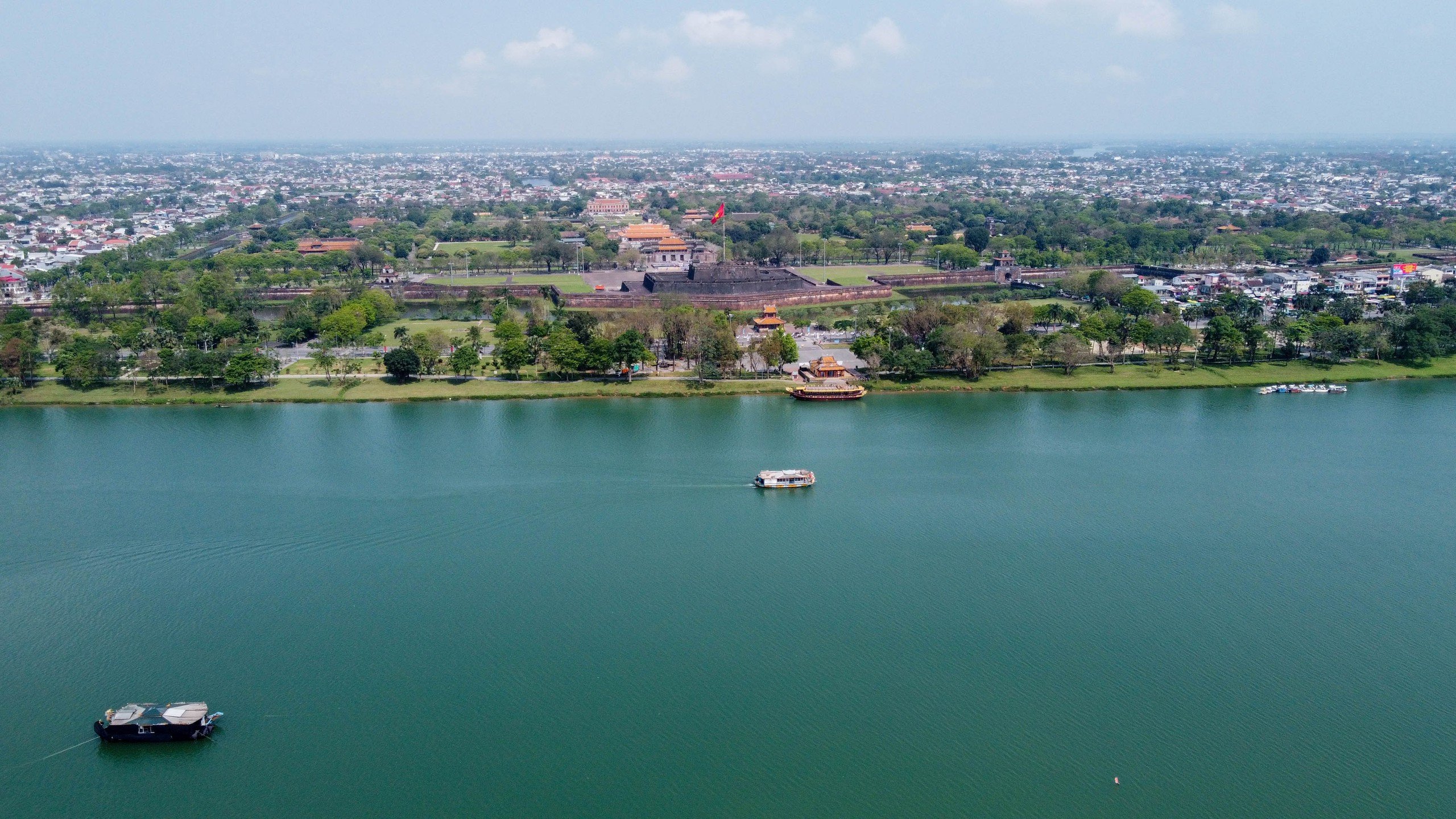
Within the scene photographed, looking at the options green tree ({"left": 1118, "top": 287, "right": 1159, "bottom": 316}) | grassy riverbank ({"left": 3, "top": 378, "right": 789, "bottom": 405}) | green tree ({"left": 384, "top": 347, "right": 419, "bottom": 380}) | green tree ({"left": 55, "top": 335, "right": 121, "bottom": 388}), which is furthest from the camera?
green tree ({"left": 1118, "top": 287, "right": 1159, "bottom": 316})

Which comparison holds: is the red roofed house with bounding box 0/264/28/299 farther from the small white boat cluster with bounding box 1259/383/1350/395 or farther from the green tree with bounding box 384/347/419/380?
the small white boat cluster with bounding box 1259/383/1350/395

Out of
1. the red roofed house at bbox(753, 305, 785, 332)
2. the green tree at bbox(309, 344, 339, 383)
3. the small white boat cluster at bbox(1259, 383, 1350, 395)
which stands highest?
the red roofed house at bbox(753, 305, 785, 332)

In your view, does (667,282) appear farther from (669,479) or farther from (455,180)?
(455,180)

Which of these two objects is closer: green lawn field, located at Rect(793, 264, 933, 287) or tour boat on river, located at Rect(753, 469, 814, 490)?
tour boat on river, located at Rect(753, 469, 814, 490)

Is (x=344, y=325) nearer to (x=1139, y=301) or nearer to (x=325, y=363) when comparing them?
(x=325, y=363)

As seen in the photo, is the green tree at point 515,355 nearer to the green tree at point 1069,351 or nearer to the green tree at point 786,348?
the green tree at point 786,348

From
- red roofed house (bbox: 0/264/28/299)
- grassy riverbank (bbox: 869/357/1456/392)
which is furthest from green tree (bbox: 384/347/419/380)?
Result: red roofed house (bbox: 0/264/28/299)
